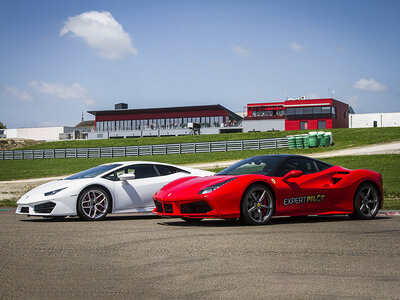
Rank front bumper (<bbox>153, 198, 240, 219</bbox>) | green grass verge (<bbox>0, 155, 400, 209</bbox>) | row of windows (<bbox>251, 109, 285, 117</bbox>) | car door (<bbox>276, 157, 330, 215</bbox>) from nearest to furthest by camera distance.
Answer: front bumper (<bbox>153, 198, 240, 219</bbox>), car door (<bbox>276, 157, 330, 215</bbox>), green grass verge (<bbox>0, 155, 400, 209</bbox>), row of windows (<bbox>251, 109, 285, 117</bbox>)

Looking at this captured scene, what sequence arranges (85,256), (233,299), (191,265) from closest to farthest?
(233,299)
(191,265)
(85,256)

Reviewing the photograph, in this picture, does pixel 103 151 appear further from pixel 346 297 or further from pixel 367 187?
pixel 346 297

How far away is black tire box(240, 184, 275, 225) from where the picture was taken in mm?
8727

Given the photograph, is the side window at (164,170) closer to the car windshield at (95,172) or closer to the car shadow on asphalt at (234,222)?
the car windshield at (95,172)

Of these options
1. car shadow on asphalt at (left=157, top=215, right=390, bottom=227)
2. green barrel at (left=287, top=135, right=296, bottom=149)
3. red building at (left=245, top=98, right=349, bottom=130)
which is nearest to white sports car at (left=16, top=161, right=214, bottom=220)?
car shadow on asphalt at (left=157, top=215, right=390, bottom=227)

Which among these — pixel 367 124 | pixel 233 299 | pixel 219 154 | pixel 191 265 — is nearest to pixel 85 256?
pixel 191 265

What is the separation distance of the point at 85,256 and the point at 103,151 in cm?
4045

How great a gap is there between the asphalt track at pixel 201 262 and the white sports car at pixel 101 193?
1169 millimetres

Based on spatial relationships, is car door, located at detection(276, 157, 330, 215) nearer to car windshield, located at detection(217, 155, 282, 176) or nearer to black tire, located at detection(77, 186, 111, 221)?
car windshield, located at detection(217, 155, 282, 176)

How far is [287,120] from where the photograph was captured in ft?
270

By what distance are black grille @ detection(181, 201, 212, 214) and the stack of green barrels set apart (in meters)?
32.6

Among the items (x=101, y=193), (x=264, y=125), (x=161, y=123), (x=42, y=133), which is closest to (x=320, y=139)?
(x=101, y=193)

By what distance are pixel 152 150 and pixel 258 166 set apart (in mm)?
36328

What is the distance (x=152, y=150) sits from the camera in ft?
150
